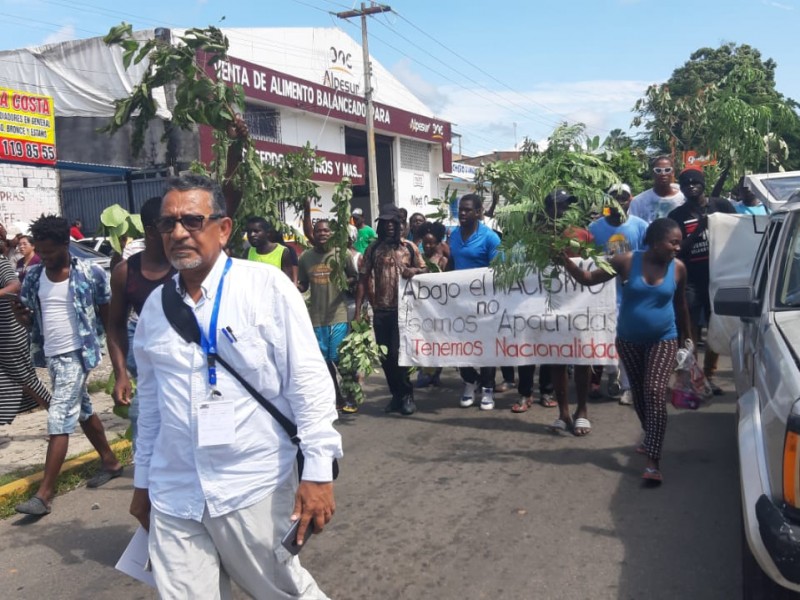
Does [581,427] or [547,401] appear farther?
[547,401]

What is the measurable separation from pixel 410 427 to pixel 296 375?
15.5ft

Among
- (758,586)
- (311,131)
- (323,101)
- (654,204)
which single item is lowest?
(758,586)

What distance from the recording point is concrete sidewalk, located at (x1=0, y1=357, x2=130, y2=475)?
21.1 ft

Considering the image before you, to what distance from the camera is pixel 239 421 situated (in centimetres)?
256

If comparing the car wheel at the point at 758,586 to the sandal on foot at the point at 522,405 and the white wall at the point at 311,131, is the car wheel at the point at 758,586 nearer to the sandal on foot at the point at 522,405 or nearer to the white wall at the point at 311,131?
the sandal on foot at the point at 522,405

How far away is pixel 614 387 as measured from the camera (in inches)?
308

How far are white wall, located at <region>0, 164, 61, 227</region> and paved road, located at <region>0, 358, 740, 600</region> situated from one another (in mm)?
13398

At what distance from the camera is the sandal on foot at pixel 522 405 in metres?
7.48

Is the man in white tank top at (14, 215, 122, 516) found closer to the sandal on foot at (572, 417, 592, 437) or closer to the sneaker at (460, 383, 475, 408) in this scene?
the sneaker at (460, 383, 475, 408)

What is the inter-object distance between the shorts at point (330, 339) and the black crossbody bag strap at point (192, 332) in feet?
16.1

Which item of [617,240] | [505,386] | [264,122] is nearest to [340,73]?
[264,122]

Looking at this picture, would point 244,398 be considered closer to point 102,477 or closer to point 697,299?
point 102,477

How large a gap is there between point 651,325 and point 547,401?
2469 mm

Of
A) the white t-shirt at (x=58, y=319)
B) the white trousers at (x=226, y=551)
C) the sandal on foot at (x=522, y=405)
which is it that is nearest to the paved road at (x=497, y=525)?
the sandal on foot at (x=522, y=405)
